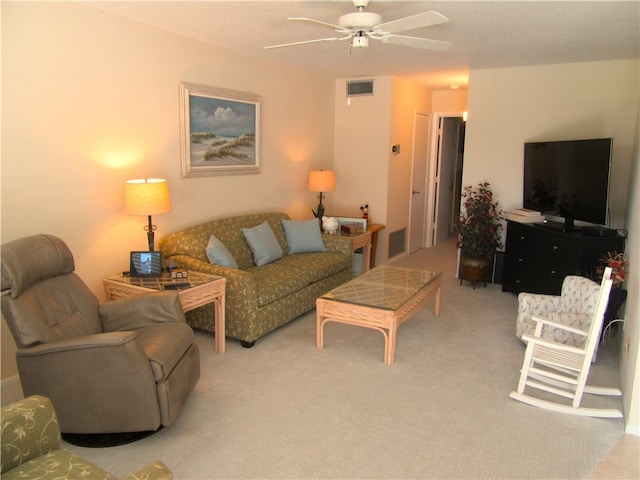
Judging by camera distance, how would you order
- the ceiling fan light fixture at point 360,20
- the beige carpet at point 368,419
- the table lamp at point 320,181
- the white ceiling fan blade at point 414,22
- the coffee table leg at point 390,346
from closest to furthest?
the beige carpet at point 368,419 < the white ceiling fan blade at point 414,22 < the ceiling fan light fixture at point 360,20 < the coffee table leg at point 390,346 < the table lamp at point 320,181

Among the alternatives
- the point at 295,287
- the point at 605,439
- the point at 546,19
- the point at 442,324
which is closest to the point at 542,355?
the point at 605,439

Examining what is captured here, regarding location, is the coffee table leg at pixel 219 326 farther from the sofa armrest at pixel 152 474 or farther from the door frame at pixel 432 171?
the door frame at pixel 432 171

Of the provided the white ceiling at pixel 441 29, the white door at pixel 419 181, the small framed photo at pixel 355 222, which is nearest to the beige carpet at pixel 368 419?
the small framed photo at pixel 355 222

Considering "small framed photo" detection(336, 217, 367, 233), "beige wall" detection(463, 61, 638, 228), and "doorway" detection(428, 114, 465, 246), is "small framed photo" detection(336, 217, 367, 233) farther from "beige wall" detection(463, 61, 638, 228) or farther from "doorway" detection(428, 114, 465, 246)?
"doorway" detection(428, 114, 465, 246)

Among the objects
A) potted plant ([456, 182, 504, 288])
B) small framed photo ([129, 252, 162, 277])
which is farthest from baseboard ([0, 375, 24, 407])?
potted plant ([456, 182, 504, 288])

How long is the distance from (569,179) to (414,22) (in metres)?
2.71

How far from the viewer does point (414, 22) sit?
2635 millimetres

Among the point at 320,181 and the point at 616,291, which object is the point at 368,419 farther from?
the point at 320,181

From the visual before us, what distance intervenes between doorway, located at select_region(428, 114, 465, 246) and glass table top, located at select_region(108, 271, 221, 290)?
16.2ft

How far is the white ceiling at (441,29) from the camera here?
10.1ft

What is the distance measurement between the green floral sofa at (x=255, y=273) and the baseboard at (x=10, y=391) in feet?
4.19

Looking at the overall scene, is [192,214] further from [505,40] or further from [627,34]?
[627,34]

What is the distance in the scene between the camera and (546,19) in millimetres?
3307

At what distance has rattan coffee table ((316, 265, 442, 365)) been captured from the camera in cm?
341
